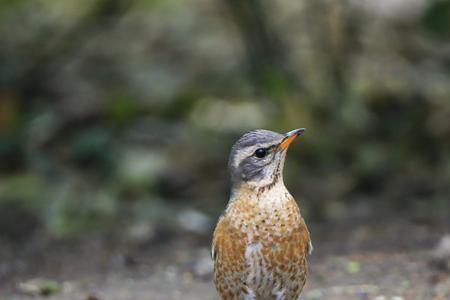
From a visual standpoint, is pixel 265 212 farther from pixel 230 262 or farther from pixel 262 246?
pixel 230 262

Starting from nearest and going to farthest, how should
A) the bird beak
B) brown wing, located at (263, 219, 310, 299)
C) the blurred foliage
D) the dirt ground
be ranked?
brown wing, located at (263, 219, 310, 299) < the bird beak < the dirt ground < the blurred foliage

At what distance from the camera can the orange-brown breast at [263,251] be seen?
6.07m

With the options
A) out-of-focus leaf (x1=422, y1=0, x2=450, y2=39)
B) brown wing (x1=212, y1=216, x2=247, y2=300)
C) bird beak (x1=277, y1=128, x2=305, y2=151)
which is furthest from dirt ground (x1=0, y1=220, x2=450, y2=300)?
out-of-focus leaf (x1=422, y1=0, x2=450, y2=39)

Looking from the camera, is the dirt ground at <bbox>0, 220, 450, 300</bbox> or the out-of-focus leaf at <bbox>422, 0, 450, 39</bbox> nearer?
the dirt ground at <bbox>0, 220, 450, 300</bbox>

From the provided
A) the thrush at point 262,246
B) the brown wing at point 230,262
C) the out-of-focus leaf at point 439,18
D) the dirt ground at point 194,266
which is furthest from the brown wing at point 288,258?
the out-of-focus leaf at point 439,18

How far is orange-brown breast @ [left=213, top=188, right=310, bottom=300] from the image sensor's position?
239 inches

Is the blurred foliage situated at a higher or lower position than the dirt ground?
higher

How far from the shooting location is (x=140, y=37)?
12.9 metres

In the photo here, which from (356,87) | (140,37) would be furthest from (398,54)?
(140,37)

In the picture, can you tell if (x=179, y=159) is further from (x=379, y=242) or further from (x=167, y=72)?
(x=379, y=242)

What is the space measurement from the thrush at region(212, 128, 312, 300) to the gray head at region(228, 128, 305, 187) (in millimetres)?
23

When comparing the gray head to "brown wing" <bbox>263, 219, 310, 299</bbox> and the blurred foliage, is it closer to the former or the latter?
"brown wing" <bbox>263, 219, 310, 299</bbox>

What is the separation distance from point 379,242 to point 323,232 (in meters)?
0.60

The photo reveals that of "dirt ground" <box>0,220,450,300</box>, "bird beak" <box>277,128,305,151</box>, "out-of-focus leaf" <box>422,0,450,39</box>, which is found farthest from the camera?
"out-of-focus leaf" <box>422,0,450,39</box>
